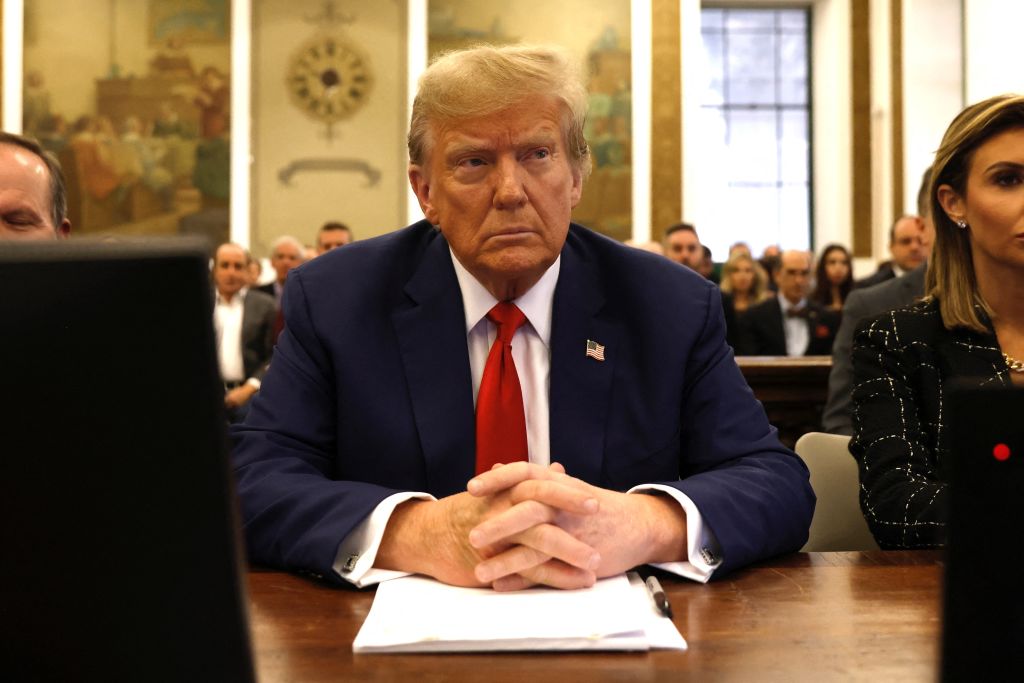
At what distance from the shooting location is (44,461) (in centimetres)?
76

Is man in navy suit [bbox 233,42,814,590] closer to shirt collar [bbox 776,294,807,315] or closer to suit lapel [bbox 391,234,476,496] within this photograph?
suit lapel [bbox 391,234,476,496]

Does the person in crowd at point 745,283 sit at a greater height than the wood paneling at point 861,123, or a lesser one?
lesser

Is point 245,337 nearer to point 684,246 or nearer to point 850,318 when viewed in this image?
point 684,246

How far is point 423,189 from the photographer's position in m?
2.33

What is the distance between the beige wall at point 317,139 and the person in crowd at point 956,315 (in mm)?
11278

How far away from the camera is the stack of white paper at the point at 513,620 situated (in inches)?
49.8

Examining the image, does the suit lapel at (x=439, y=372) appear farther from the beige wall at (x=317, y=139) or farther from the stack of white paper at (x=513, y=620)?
the beige wall at (x=317, y=139)

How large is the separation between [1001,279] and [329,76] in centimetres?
1207

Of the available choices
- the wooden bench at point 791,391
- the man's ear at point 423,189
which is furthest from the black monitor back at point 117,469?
the wooden bench at point 791,391

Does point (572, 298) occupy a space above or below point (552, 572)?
above

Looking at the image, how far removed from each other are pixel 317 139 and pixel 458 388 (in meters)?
11.9

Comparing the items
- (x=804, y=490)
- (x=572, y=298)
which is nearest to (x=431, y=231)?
(x=572, y=298)

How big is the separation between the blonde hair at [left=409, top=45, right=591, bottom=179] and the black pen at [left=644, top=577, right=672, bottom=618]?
0.99 m

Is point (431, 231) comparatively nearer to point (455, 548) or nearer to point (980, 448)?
point (455, 548)
